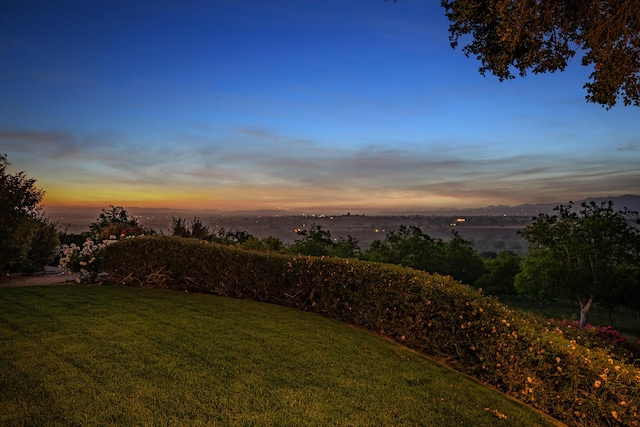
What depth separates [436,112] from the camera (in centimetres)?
1355

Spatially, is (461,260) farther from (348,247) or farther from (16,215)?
(16,215)

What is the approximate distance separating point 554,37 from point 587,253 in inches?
526

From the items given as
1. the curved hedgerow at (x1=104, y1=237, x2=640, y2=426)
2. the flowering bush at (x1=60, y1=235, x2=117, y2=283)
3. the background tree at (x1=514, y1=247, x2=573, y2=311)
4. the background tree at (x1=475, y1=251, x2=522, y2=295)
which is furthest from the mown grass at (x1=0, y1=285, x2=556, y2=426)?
the background tree at (x1=475, y1=251, x2=522, y2=295)

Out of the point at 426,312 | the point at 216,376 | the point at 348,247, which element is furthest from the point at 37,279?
the point at 348,247

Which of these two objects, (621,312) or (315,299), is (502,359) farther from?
(621,312)

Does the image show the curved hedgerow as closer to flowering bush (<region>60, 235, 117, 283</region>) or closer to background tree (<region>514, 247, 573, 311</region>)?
flowering bush (<region>60, 235, 117, 283</region>)

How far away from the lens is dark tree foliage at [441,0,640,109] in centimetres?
514

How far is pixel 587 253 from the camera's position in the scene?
15.9m

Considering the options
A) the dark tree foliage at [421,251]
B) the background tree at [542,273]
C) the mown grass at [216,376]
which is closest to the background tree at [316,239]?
the dark tree foliage at [421,251]

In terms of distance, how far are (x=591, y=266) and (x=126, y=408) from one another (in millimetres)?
18408

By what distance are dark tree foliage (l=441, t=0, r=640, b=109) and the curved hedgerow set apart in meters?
3.38

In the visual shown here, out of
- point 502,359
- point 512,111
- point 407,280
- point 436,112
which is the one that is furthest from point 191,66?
point 502,359

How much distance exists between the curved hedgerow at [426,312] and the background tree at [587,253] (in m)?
13.2

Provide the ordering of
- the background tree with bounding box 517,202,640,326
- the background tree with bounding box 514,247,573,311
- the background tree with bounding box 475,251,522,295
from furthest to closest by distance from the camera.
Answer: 1. the background tree with bounding box 475,251,522,295
2. the background tree with bounding box 514,247,573,311
3. the background tree with bounding box 517,202,640,326
